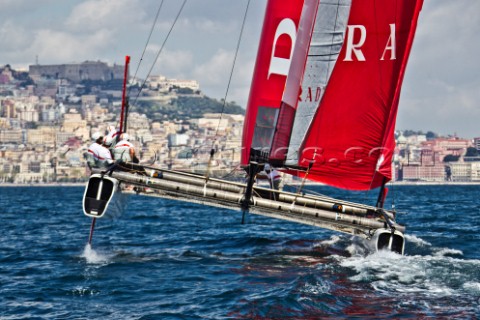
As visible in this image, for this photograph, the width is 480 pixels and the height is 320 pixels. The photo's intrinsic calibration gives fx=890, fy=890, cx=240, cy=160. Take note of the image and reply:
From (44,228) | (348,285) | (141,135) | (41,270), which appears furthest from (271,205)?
(141,135)

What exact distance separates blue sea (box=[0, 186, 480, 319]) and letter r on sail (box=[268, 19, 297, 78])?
111 inches

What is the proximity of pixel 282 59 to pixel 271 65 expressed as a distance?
0.19 meters

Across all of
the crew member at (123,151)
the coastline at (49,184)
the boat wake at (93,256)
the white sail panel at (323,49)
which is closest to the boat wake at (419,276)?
the white sail panel at (323,49)

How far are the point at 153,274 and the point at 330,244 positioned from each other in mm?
4308

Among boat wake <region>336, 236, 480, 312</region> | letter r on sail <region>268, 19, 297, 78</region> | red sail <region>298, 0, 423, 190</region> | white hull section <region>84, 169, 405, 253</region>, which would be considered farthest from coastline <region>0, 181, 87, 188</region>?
boat wake <region>336, 236, 480, 312</region>

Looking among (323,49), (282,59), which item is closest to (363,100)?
(323,49)

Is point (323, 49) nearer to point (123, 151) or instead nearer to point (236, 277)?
point (123, 151)

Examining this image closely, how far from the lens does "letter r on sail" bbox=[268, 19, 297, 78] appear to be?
1345 cm

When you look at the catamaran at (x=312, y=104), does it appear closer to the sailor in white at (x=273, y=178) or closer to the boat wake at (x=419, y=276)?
the sailor in white at (x=273, y=178)

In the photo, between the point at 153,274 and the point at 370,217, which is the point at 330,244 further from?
the point at 153,274

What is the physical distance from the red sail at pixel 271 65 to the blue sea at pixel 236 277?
202 centimetres

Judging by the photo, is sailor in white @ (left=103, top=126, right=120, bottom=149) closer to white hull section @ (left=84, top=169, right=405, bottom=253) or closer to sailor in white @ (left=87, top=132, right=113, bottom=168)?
sailor in white @ (left=87, top=132, right=113, bottom=168)

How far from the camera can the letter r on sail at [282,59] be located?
13.4m

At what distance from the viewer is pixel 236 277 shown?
11500 millimetres
